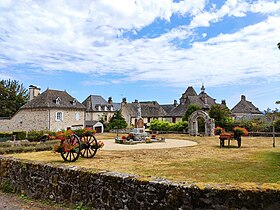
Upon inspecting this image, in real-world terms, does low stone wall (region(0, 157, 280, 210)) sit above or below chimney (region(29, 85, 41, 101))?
below

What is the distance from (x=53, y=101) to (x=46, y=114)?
2408 mm

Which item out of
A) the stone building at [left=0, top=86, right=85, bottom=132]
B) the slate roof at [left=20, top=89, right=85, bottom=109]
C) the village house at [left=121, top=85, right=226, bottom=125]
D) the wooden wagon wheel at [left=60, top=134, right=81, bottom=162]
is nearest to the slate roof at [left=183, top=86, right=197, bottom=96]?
the village house at [left=121, top=85, right=226, bottom=125]

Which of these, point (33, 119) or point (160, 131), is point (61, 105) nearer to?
point (33, 119)

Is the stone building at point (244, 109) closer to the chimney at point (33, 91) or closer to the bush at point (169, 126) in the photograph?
the bush at point (169, 126)

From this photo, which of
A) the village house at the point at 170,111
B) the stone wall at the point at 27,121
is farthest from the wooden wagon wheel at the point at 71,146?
the village house at the point at 170,111

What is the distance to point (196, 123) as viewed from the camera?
2984 centimetres

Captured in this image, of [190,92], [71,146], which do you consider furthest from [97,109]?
[71,146]

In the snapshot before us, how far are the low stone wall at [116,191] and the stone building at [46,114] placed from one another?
2765 cm

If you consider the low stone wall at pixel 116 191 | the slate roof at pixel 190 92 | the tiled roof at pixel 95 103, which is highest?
the slate roof at pixel 190 92

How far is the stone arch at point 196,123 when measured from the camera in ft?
92.9

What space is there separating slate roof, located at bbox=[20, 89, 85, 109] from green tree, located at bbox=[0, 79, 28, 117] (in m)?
13.5

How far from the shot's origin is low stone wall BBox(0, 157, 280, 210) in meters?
3.71

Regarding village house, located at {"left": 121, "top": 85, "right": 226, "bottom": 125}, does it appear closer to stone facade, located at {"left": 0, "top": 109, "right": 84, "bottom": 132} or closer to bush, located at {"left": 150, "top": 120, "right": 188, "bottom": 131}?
bush, located at {"left": 150, "top": 120, "right": 188, "bottom": 131}

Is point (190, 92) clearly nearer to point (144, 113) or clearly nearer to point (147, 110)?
point (147, 110)
